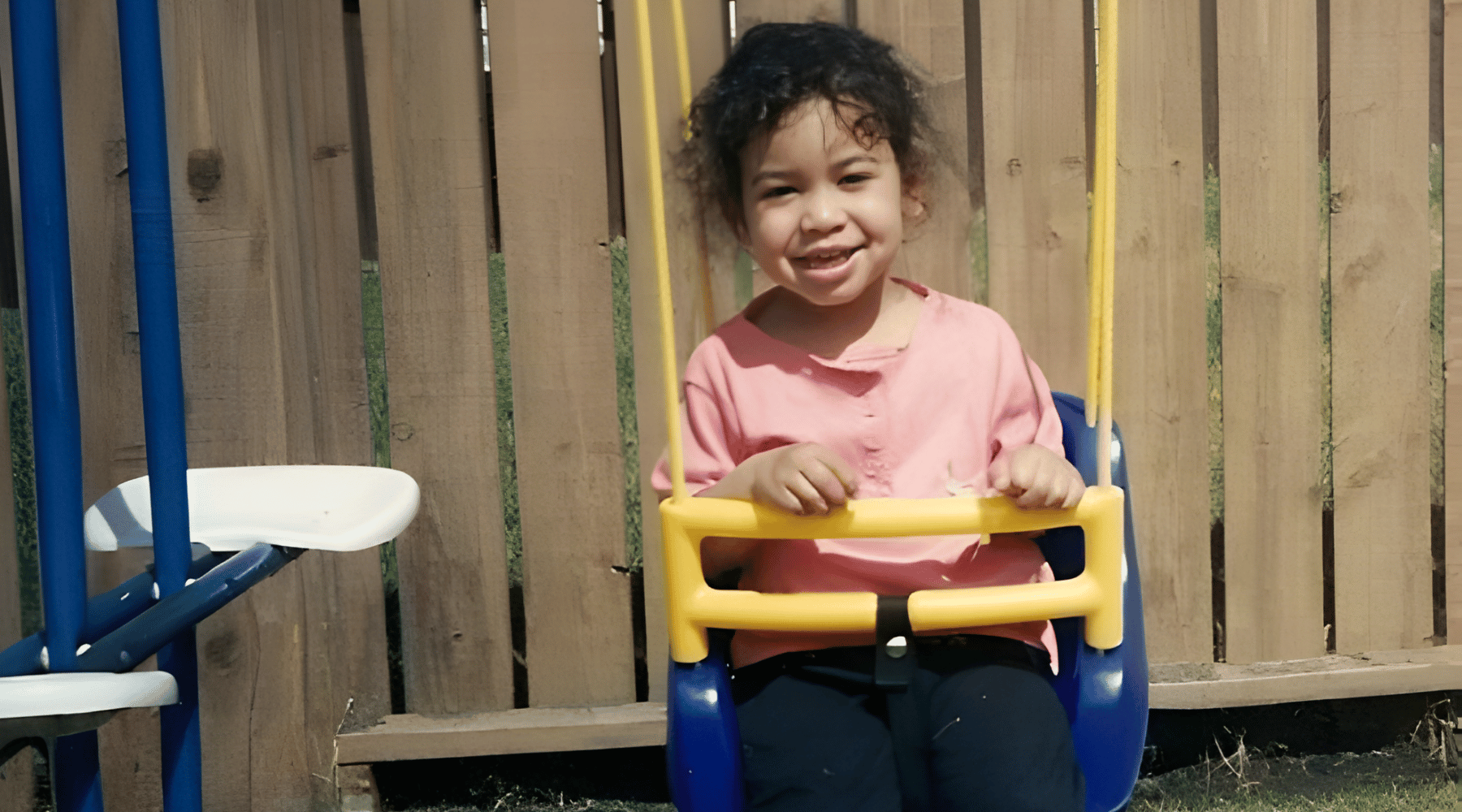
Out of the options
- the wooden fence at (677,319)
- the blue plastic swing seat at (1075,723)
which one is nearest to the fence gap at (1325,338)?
the wooden fence at (677,319)

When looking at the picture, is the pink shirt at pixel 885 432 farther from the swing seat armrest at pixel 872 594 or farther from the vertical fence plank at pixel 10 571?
the vertical fence plank at pixel 10 571

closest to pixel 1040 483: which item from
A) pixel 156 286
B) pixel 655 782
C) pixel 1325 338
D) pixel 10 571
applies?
pixel 156 286

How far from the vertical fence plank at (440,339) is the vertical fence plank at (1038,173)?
0.82m

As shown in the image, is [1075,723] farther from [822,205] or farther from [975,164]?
[975,164]

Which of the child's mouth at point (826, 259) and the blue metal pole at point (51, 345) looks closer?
the blue metal pole at point (51, 345)

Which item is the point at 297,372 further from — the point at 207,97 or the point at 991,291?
the point at 991,291

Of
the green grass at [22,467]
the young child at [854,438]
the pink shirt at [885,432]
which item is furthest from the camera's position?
the green grass at [22,467]

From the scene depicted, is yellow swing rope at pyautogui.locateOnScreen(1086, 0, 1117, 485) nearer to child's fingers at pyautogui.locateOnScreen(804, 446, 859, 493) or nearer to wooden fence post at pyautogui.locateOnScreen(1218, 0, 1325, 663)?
child's fingers at pyautogui.locateOnScreen(804, 446, 859, 493)

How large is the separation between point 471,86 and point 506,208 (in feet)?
0.64

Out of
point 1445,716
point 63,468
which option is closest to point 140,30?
point 63,468

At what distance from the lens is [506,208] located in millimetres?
1905

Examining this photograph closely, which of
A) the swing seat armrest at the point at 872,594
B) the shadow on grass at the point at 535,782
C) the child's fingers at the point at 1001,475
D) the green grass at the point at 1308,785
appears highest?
the child's fingers at the point at 1001,475

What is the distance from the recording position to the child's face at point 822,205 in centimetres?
125

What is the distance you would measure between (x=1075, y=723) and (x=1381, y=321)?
1.19 metres
